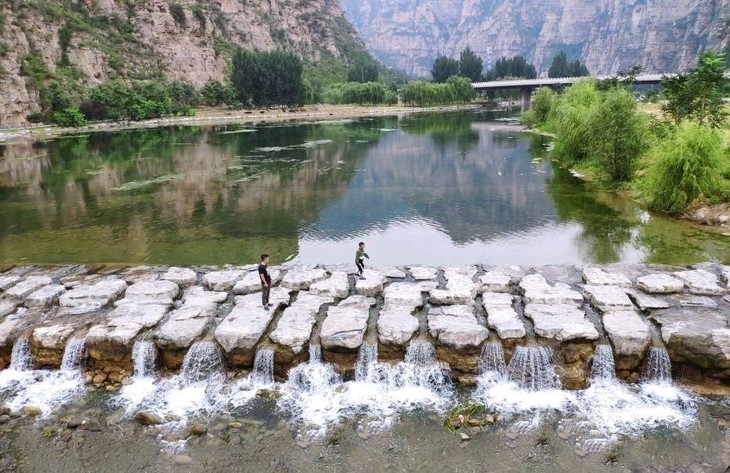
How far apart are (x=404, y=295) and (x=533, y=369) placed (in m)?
4.90

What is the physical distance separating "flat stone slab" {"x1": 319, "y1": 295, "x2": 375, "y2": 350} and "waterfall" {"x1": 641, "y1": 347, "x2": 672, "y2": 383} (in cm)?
781

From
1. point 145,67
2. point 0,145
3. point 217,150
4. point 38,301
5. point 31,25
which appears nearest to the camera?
point 38,301

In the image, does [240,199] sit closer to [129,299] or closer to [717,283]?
[129,299]

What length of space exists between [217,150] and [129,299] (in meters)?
48.2

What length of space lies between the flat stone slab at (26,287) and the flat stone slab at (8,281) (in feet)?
0.86

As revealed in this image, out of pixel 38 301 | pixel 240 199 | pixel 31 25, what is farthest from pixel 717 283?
pixel 31 25

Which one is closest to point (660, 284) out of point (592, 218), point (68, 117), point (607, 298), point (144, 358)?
point (607, 298)

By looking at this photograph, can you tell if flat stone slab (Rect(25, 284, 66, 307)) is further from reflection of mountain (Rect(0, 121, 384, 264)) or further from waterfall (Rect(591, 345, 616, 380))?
waterfall (Rect(591, 345, 616, 380))

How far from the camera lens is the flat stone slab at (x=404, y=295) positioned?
16656 mm

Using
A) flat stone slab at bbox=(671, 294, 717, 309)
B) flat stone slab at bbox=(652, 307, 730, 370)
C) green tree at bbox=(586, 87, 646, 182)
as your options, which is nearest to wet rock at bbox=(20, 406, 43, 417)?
flat stone slab at bbox=(652, 307, 730, 370)

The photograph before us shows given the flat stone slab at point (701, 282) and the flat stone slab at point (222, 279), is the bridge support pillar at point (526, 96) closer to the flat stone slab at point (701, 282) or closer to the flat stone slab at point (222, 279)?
the flat stone slab at point (701, 282)

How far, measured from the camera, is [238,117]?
12319cm

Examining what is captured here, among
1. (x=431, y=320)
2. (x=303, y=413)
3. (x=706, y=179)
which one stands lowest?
(x=303, y=413)

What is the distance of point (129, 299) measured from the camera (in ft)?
57.5
